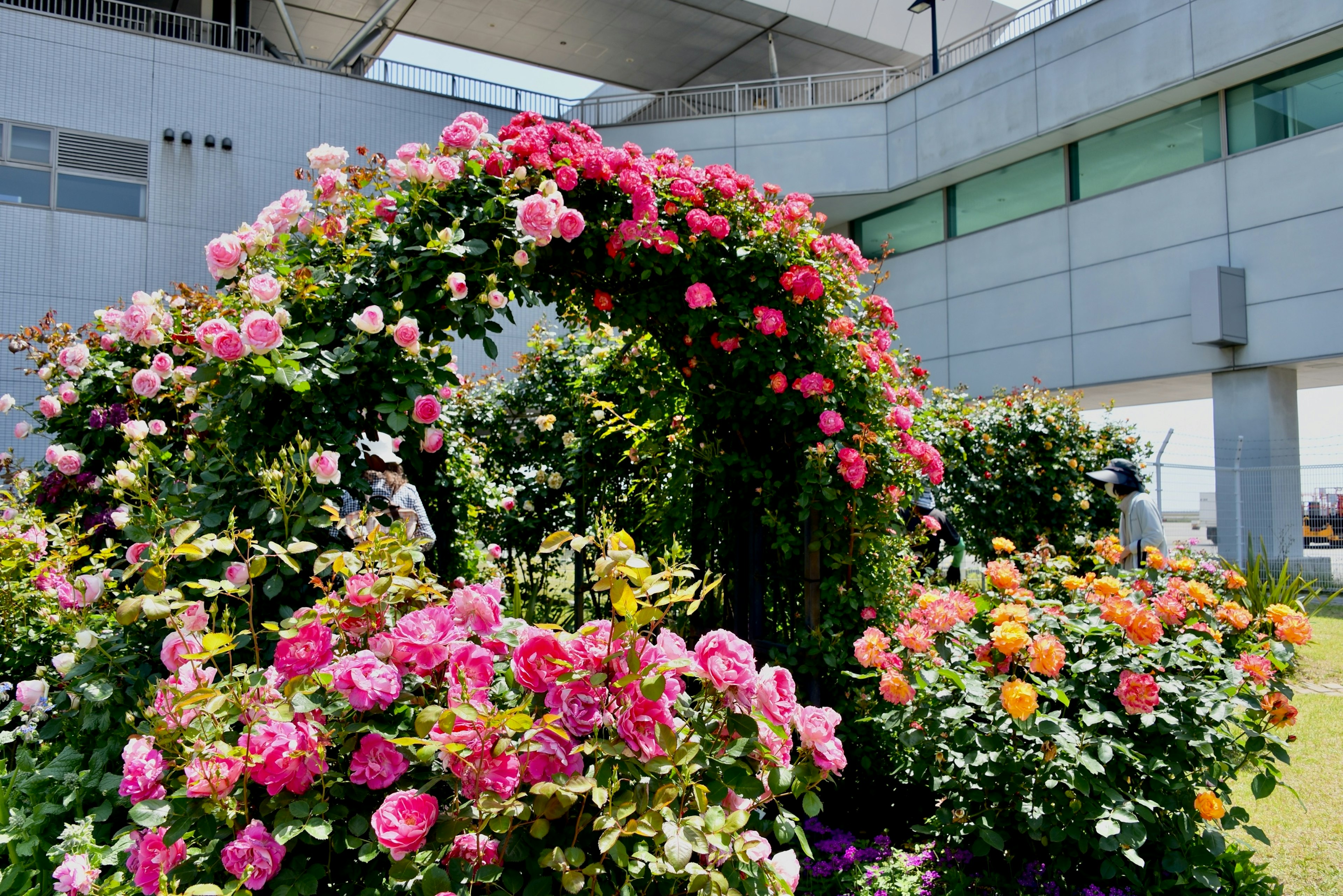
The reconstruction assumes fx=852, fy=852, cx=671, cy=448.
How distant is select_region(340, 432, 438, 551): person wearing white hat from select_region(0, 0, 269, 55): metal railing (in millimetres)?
11601

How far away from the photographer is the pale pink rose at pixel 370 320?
266 cm

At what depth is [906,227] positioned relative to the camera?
16016 mm

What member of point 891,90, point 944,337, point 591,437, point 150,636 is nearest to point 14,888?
point 150,636

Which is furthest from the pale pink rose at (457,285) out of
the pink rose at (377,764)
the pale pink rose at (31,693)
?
the pale pink rose at (31,693)

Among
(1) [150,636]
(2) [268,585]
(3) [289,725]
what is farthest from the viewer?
(1) [150,636]

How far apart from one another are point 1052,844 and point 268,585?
2.43m

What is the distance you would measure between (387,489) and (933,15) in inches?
614

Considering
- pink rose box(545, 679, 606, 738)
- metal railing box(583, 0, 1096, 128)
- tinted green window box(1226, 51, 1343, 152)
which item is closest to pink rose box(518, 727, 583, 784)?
pink rose box(545, 679, 606, 738)

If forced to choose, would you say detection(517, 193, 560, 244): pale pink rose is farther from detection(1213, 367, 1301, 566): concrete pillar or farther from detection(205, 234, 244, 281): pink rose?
detection(1213, 367, 1301, 566): concrete pillar

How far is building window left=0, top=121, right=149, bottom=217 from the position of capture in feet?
38.3

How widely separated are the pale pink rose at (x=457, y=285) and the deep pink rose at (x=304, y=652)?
1.47 m

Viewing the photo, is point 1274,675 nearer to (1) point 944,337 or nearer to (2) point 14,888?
(2) point 14,888

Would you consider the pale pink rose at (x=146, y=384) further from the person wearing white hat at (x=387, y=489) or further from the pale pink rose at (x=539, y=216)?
the pale pink rose at (x=539, y=216)

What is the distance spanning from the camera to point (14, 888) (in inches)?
82.6
